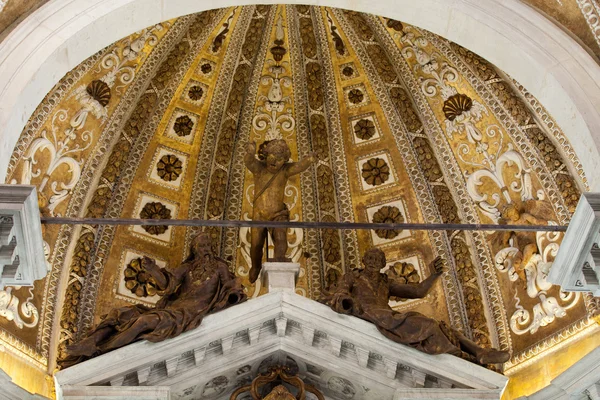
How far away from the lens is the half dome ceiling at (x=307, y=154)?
477 inches

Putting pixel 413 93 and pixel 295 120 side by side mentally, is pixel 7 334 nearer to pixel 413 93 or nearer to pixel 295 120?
pixel 295 120

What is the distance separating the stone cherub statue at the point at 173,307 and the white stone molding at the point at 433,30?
67.9 inches

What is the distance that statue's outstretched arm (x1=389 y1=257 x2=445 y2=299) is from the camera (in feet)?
37.5

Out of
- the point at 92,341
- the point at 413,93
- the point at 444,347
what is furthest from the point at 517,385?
the point at 92,341

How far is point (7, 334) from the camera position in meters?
11.4

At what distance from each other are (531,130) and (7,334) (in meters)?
5.52

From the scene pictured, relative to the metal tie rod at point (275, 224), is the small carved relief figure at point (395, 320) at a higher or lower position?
lower

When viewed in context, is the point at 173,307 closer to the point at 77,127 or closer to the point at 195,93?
the point at 77,127

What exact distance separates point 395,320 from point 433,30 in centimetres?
281

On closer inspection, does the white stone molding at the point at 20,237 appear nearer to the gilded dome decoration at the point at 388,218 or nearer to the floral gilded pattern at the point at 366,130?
the gilded dome decoration at the point at 388,218

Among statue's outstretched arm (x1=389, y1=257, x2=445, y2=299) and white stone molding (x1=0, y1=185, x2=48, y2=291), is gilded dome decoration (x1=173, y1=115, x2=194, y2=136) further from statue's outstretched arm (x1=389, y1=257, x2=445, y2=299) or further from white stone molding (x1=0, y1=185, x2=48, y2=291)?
white stone molding (x1=0, y1=185, x2=48, y2=291)

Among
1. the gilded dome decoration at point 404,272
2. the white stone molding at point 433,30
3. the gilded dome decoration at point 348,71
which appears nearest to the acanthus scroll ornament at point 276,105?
the gilded dome decoration at point 348,71

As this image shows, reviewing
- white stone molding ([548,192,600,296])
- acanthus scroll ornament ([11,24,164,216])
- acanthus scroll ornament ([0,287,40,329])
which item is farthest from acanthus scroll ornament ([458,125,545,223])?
acanthus scroll ornament ([0,287,40,329])

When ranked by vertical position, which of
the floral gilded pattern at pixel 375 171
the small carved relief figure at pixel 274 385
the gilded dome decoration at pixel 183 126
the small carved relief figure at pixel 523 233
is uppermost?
the gilded dome decoration at pixel 183 126
